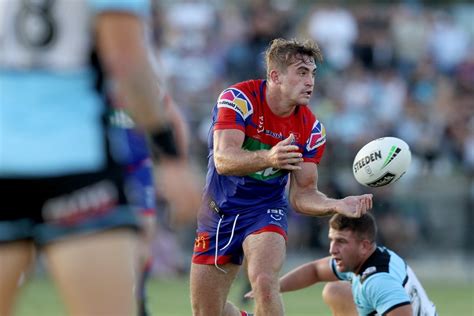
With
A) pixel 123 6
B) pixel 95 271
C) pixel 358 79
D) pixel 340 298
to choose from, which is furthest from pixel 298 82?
pixel 358 79

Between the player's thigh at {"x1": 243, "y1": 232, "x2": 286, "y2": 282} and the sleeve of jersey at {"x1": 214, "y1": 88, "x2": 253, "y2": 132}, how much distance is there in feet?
2.34

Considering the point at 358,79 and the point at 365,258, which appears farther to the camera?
the point at 358,79

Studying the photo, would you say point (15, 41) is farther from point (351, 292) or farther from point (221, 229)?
point (351, 292)

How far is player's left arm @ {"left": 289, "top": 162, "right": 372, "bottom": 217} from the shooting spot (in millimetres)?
6527

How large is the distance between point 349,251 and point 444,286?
8.71 m

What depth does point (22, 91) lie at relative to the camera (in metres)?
3.78

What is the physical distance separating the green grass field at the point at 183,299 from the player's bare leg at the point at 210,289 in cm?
451

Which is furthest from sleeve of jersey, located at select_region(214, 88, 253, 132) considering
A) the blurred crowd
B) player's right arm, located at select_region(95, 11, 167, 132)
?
the blurred crowd

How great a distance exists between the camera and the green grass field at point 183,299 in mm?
11938

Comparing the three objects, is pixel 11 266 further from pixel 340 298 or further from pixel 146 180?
pixel 340 298

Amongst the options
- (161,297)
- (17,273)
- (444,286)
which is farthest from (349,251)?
(444,286)

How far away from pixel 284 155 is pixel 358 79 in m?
12.7

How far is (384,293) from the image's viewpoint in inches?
271

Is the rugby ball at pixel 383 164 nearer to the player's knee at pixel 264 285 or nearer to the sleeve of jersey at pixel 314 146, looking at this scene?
the sleeve of jersey at pixel 314 146
